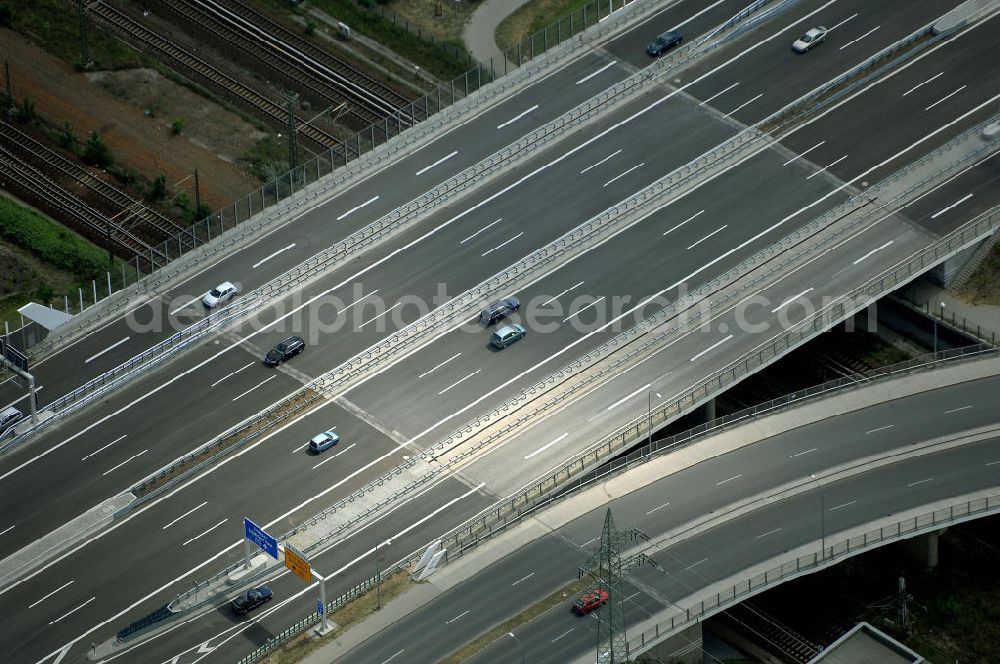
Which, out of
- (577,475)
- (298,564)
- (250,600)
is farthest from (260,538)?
(577,475)

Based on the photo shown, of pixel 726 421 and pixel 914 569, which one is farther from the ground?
pixel 726 421

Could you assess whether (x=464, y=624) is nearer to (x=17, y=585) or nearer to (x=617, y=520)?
(x=617, y=520)

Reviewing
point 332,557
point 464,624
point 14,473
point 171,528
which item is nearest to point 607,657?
point 464,624

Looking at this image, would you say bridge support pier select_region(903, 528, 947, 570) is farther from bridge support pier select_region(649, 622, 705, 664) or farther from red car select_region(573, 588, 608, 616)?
red car select_region(573, 588, 608, 616)

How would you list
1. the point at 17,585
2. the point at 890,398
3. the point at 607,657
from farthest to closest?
the point at 890,398 < the point at 17,585 < the point at 607,657

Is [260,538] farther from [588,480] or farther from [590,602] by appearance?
[588,480]

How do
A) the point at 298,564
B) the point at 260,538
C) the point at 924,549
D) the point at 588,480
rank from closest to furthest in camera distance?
the point at 298,564
the point at 260,538
the point at 924,549
the point at 588,480

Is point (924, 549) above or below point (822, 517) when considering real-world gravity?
below
